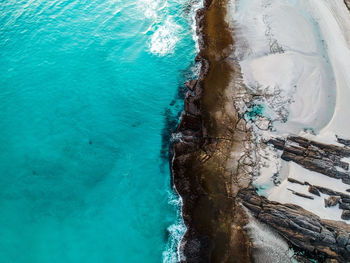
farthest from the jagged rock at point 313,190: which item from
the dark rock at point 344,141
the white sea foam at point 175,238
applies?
the white sea foam at point 175,238

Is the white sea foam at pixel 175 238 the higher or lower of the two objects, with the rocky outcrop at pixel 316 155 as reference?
lower

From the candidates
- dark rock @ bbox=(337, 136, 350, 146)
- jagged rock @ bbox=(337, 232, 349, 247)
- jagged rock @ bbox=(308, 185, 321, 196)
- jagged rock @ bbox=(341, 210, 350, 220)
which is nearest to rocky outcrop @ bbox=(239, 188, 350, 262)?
jagged rock @ bbox=(337, 232, 349, 247)

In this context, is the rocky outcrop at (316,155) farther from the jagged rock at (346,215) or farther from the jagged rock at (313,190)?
the jagged rock at (346,215)

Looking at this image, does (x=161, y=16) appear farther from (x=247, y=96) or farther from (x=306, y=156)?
(x=306, y=156)

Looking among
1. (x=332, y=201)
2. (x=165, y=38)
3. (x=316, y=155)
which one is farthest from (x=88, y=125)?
(x=332, y=201)

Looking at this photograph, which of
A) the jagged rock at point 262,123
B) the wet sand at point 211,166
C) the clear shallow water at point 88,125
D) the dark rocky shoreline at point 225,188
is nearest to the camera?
the dark rocky shoreline at point 225,188

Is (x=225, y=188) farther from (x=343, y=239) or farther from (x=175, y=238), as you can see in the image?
(x=343, y=239)
